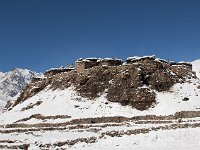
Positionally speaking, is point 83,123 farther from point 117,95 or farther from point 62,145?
point 62,145

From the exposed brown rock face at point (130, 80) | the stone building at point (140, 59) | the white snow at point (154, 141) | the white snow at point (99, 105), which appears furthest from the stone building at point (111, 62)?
the white snow at point (154, 141)

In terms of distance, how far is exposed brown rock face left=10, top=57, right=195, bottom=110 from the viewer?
64188 mm

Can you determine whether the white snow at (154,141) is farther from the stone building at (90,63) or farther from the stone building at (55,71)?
the stone building at (55,71)

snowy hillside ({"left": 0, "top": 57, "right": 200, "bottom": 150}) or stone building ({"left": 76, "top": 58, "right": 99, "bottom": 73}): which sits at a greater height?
stone building ({"left": 76, "top": 58, "right": 99, "bottom": 73})

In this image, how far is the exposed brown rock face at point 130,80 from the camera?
64.2 meters

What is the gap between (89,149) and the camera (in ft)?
111

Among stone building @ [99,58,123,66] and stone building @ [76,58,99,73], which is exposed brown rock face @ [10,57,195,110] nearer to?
stone building @ [76,58,99,73]

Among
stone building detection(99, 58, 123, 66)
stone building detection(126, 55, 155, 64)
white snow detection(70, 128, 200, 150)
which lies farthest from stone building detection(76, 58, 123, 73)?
white snow detection(70, 128, 200, 150)

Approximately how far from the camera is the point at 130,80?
223 feet

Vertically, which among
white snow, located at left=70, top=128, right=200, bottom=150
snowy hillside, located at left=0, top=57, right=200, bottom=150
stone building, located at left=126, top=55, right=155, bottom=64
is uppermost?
stone building, located at left=126, top=55, right=155, bottom=64

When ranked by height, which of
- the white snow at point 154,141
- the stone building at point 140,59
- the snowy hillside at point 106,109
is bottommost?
the white snow at point 154,141

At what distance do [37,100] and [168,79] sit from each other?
25.0m

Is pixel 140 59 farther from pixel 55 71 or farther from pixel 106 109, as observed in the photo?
pixel 55 71

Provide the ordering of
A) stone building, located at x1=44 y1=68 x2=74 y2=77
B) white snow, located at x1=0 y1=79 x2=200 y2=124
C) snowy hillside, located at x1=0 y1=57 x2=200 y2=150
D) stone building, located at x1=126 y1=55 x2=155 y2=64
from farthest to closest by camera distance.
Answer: stone building, located at x1=44 y1=68 x2=74 y2=77
stone building, located at x1=126 y1=55 x2=155 y2=64
white snow, located at x1=0 y1=79 x2=200 y2=124
snowy hillside, located at x1=0 y1=57 x2=200 y2=150
